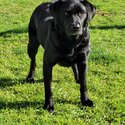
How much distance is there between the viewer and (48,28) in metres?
6.06

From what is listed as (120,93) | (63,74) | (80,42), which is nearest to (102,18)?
(63,74)

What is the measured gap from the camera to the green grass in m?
5.66

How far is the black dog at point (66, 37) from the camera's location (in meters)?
5.18

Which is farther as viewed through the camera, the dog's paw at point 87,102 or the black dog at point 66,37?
the dog's paw at point 87,102

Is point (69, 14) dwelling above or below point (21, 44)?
above

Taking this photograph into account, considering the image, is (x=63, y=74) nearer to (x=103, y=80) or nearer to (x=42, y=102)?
(x=103, y=80)

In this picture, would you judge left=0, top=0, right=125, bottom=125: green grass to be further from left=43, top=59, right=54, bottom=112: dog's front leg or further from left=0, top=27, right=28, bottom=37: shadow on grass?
left=43, top=59, right=54, bottom=112: dog's front leg


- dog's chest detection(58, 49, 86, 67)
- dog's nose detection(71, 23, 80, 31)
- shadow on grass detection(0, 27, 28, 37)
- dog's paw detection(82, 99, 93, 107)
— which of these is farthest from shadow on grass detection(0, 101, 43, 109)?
shadow on grass detection(0, 27, 28, 37)

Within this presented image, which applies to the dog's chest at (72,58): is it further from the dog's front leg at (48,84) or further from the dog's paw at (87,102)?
the dog's paw at (87,102)

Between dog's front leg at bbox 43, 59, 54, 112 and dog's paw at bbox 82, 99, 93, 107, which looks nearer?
dog's front leg at bbox 43, 59, 54, 112

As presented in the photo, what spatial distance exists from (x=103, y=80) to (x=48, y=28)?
177 centimetres

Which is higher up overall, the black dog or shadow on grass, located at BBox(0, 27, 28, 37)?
the black dog

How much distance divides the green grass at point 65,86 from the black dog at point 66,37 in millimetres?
281

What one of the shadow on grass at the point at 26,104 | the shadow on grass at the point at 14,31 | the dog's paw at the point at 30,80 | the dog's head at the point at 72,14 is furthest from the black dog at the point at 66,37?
the shadow on grass at the point at 14,31
